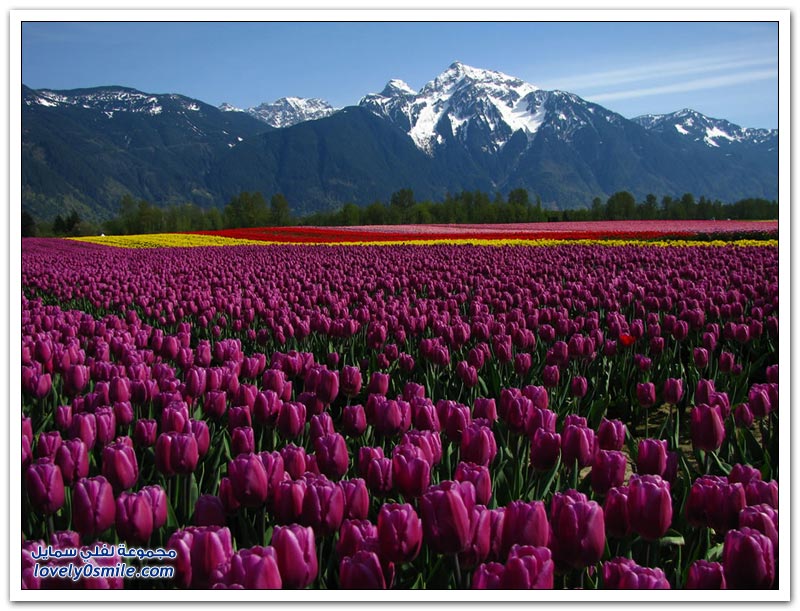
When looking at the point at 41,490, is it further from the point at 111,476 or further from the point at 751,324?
the point at 751,324

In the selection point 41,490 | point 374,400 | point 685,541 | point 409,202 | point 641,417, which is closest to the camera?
point 41,490

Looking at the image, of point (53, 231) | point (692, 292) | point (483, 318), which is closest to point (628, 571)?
point (483, 318)

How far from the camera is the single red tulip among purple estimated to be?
166 cm

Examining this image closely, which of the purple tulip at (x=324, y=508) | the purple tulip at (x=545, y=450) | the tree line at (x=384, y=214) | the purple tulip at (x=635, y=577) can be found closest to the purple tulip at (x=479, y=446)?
the purple tulip at (x=545, y=450)

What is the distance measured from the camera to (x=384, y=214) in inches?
2867

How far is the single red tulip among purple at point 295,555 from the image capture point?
1.66 meters

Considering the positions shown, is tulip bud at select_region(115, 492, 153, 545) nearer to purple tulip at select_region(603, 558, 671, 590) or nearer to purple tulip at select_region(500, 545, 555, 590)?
purple tulip at select_region(500, 545, 555, 590)

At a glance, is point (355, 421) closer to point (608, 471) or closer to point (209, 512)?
point (209, 512)

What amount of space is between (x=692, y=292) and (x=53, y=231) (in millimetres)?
38498

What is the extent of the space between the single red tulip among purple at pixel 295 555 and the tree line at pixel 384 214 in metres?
41.8

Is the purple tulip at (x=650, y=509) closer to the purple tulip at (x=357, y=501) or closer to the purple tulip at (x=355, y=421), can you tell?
the purple tulip at (x=357, y=501)

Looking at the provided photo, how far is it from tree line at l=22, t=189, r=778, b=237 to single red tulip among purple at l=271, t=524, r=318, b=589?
1648 inches

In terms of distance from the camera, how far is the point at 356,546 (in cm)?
186

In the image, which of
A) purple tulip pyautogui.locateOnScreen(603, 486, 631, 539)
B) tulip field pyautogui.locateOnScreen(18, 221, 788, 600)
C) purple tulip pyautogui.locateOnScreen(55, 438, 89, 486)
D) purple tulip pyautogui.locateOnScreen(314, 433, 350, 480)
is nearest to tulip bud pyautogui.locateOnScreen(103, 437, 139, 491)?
tulip field pyautogui.locateOnScreen(18, 221, 788, 600)
